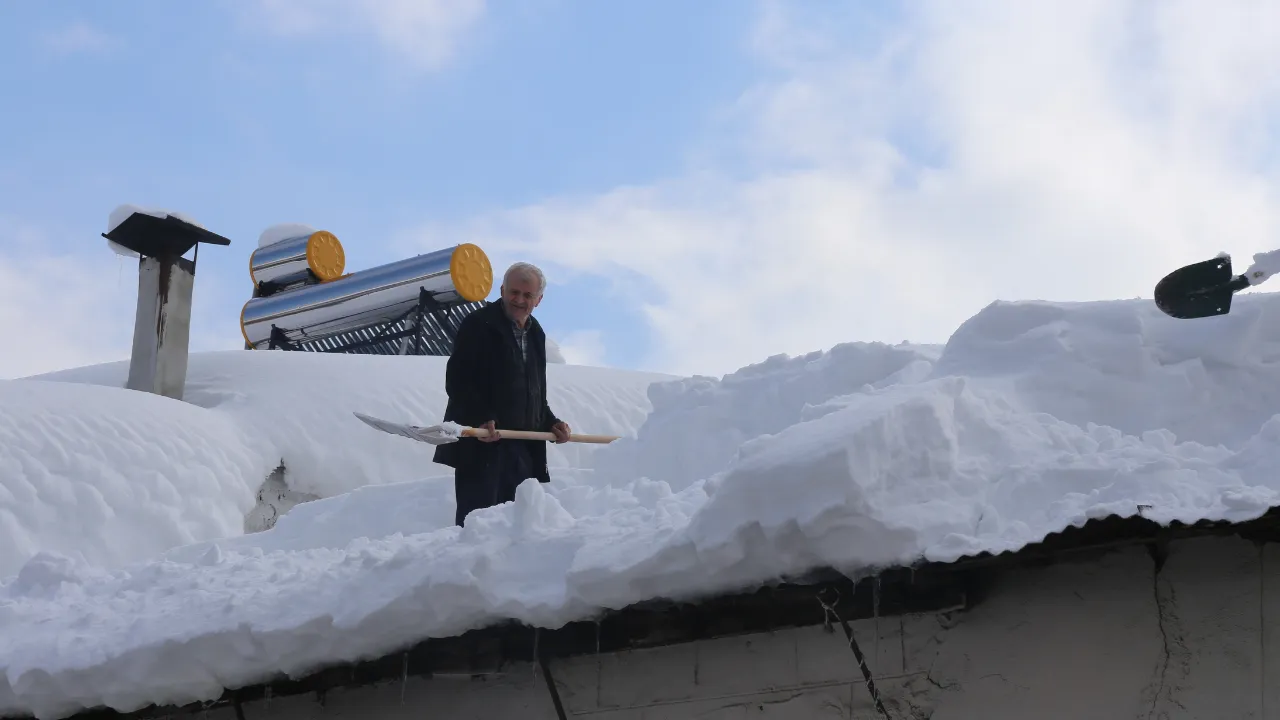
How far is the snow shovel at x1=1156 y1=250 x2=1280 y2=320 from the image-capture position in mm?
2783

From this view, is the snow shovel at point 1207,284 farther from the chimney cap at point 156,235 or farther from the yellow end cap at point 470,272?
the yellow end cap at point 470,272

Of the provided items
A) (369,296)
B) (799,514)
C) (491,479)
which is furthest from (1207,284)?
(369,296)

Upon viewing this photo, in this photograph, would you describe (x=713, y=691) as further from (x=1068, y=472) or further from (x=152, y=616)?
(x=152, y=616)

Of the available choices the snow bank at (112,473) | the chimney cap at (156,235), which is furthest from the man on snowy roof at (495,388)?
the chimney cap at (156,235)

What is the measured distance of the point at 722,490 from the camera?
8.55ft

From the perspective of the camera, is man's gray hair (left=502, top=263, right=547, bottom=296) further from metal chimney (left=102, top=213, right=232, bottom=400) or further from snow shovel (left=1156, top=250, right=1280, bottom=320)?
metal chimney (left=102, top=213, right=232, bottom=400)

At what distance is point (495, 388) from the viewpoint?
15.3ft

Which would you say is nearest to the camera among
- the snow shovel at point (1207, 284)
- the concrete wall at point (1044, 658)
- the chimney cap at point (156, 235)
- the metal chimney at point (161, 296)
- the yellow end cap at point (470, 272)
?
the concrete wall at point (1044, 658)

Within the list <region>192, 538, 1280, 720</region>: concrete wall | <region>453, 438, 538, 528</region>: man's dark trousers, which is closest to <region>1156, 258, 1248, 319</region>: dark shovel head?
<region>192, 538, 1280, 720</region>: concrete wall

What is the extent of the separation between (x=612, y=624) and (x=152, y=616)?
1.38 m

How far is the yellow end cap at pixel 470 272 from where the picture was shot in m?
12.3

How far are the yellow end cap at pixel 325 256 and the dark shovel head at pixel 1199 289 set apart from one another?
11.4 metres

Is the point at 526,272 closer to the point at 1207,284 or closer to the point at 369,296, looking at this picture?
the point at 1207,284

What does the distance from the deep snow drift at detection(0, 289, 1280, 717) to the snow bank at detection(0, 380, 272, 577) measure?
8.07 ft
